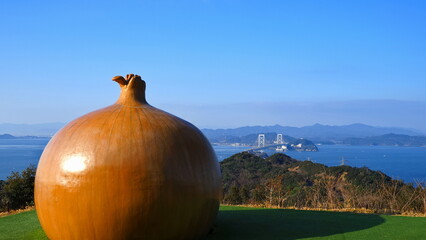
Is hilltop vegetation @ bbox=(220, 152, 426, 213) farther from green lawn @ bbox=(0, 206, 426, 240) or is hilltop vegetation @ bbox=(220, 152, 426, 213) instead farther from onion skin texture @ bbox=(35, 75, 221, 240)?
onion skin texture @ bbox=(35, 75, 221, 240)

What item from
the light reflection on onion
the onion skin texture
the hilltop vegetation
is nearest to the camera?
the onion skin texture

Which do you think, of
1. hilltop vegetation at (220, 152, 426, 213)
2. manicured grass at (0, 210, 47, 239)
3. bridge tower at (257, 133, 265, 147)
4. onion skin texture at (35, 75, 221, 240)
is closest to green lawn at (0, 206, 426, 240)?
manicured grass at (0, 210, 47, 239)

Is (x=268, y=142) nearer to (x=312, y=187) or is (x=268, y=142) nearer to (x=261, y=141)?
(x=261, y=141)

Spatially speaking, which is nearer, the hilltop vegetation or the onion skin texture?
the onion skin texture

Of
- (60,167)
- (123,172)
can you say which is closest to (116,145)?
(123,172)

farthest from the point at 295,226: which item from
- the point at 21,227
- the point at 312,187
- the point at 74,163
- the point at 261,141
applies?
the point at 261,141

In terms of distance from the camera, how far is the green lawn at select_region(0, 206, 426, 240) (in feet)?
37.6

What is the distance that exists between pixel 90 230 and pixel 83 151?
1.69 meters

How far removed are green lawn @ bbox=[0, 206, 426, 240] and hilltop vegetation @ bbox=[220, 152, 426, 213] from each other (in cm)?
334

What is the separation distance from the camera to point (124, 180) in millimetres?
8922

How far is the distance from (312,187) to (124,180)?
26563 millimetres

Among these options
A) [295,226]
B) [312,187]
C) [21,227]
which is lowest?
[312,187]

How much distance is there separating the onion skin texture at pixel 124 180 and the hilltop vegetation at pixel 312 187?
1002 cm

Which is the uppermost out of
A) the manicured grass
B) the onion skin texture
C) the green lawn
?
the onion skin texture
